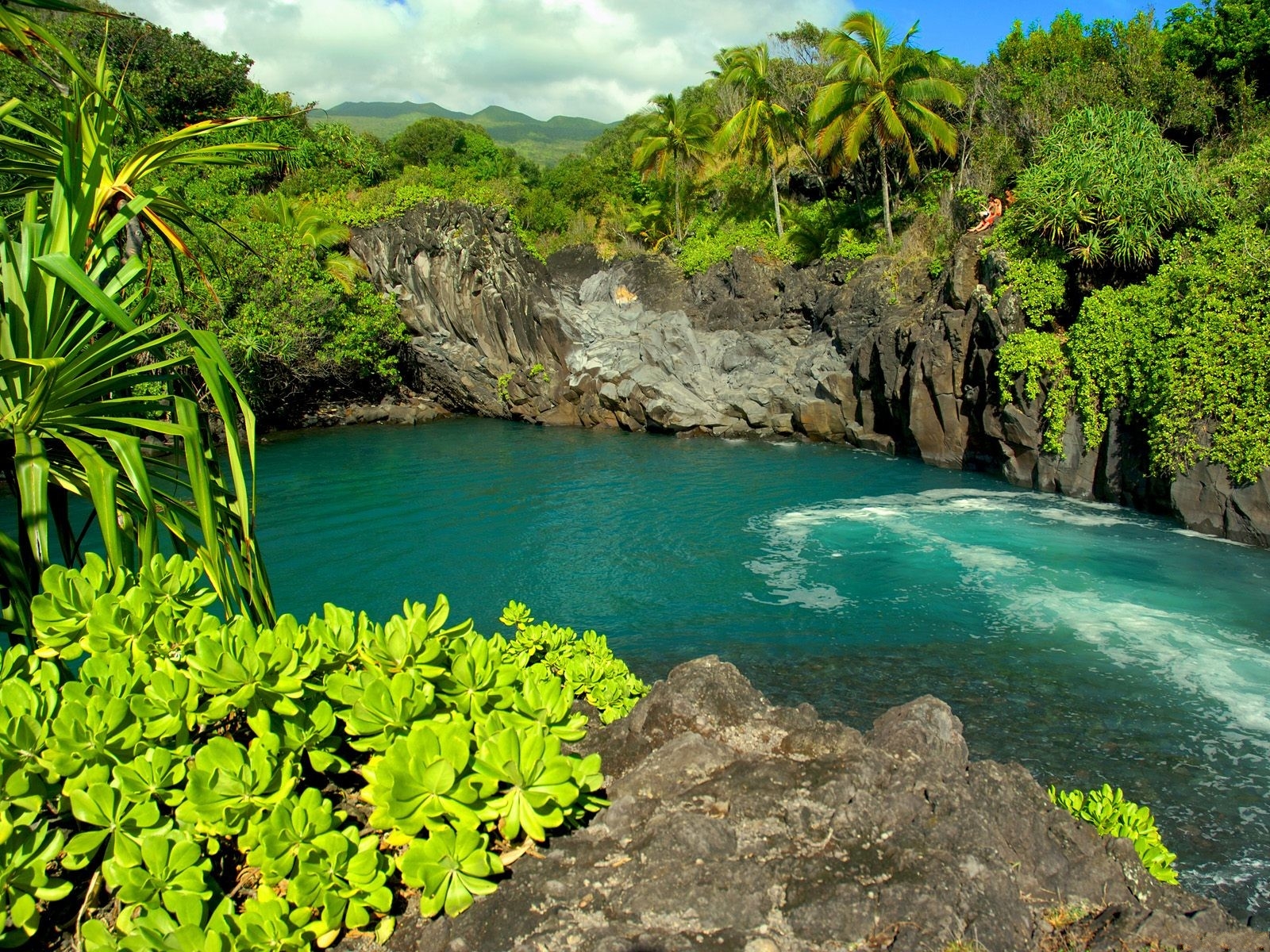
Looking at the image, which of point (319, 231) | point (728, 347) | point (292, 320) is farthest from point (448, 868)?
point (319, 231)

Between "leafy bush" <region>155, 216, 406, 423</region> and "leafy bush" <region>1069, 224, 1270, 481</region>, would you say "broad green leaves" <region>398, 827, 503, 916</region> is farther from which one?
"leafy bush" <region>155, 216, 406, 423</region>

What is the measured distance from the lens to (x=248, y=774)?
267 centimetres

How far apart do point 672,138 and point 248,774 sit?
3444 centimetres

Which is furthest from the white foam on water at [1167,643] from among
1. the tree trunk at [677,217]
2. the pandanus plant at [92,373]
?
the tree trunk at [677,217]

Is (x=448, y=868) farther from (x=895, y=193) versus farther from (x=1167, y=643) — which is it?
(x=895, y=193)

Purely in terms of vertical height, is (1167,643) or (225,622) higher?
(225,622)

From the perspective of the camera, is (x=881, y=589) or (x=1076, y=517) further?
(x=1076, y=517)

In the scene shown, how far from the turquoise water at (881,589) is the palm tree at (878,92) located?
423 inches

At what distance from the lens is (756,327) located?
29734 millimetres

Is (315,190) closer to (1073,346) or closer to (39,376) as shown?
(1073,346)

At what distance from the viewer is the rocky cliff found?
20859mm

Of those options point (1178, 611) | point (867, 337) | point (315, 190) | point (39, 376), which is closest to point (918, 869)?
point (39, 376)

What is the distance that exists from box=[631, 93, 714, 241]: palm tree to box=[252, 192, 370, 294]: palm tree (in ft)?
37.8

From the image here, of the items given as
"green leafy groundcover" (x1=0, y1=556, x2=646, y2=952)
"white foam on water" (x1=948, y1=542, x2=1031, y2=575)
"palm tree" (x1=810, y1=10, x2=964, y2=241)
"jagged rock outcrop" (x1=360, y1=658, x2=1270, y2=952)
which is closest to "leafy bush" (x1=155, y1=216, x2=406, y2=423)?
"palm tree" (x1=810, y1=10, x2=964, y2=241)
